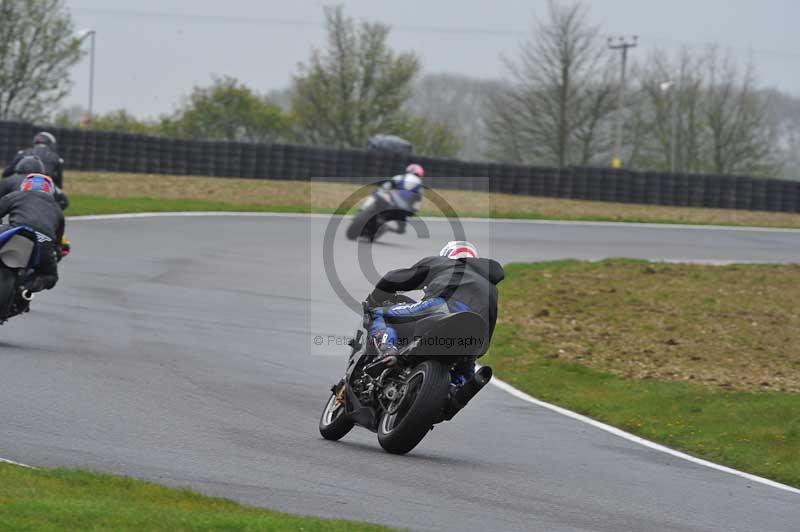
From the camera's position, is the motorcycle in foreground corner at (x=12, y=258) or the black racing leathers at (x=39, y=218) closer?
the motorcycle in foreground corner at (x=12, y=258)

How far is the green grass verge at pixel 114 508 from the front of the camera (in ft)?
18.4

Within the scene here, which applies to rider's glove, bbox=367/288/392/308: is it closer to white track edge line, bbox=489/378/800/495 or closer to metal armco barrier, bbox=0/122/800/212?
white track edge line, bbox=489/378/800/495

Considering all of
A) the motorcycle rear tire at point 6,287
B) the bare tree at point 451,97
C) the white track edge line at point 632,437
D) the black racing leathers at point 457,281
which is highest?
the bare tree at point 451,97

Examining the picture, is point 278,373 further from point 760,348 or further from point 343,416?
point 760,348

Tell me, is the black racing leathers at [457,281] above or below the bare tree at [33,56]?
below

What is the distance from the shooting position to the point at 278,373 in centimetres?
1223

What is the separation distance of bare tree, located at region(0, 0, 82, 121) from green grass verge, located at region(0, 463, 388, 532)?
44.9 m

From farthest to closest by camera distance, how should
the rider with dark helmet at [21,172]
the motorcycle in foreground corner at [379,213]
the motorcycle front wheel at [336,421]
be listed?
the motorcycle in foreground corner at [379,213]
the rider with dark helmet at [21,172]
the motorcycle front wheel at [336,421]

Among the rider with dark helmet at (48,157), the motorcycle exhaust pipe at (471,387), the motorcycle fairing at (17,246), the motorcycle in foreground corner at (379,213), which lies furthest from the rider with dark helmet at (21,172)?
the motorcycle in foreground corner at (379,213)

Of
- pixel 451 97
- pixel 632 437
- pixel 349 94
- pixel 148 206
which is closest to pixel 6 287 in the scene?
pixel 632 437

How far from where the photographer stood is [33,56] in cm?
4944

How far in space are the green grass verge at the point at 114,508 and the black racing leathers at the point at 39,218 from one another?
5628mm

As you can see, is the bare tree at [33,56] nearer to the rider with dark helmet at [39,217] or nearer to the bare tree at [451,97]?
the rider with dark helmet at [39,217]

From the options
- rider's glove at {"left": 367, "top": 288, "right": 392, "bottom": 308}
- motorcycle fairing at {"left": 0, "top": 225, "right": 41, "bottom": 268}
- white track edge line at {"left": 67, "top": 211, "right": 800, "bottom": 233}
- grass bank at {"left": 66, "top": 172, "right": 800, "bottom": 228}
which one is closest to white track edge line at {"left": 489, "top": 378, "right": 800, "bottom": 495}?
rider's glove at {"left": 367, "top": 288, "right": 392, "bottom": 308}
